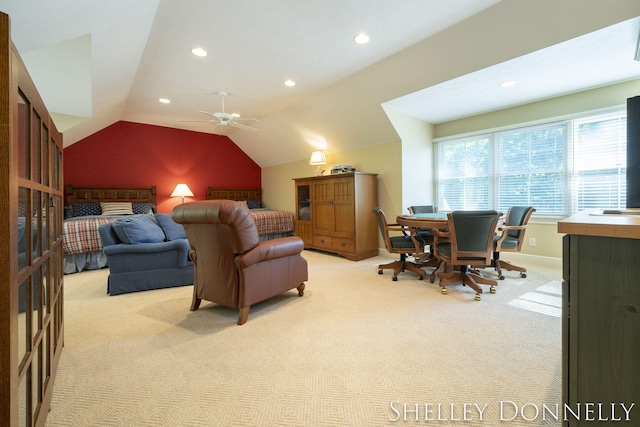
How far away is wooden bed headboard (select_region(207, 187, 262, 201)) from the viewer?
22.0ft

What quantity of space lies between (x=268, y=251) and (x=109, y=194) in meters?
5.01

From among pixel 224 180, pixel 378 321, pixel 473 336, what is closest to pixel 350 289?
pixel 378 321

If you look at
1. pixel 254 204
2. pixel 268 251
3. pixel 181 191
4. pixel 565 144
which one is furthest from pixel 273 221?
pixel 565 144

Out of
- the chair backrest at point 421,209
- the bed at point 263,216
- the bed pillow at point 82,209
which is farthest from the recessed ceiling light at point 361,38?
the bed pillow at point 82,209

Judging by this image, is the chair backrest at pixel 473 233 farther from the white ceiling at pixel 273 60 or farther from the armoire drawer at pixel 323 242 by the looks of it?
the armoire drawer at pixel 323 242

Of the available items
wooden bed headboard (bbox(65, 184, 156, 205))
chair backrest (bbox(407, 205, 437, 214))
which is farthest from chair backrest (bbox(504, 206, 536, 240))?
wooden bed headboard (bbox(65, 184, 156, 205))

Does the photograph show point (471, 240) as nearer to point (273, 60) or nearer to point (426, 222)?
point (426, 222)

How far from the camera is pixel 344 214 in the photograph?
15.3 ft

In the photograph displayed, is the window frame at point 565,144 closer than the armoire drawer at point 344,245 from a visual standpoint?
Yes

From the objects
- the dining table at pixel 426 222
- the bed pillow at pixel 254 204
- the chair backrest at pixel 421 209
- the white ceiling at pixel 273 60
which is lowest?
the dining table at pixel 426 222

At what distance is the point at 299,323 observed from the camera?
2184 mm

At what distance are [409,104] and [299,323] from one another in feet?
11.6

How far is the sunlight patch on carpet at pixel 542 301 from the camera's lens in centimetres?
236

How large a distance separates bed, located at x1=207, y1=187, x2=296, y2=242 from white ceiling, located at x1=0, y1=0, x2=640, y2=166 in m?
2.20
